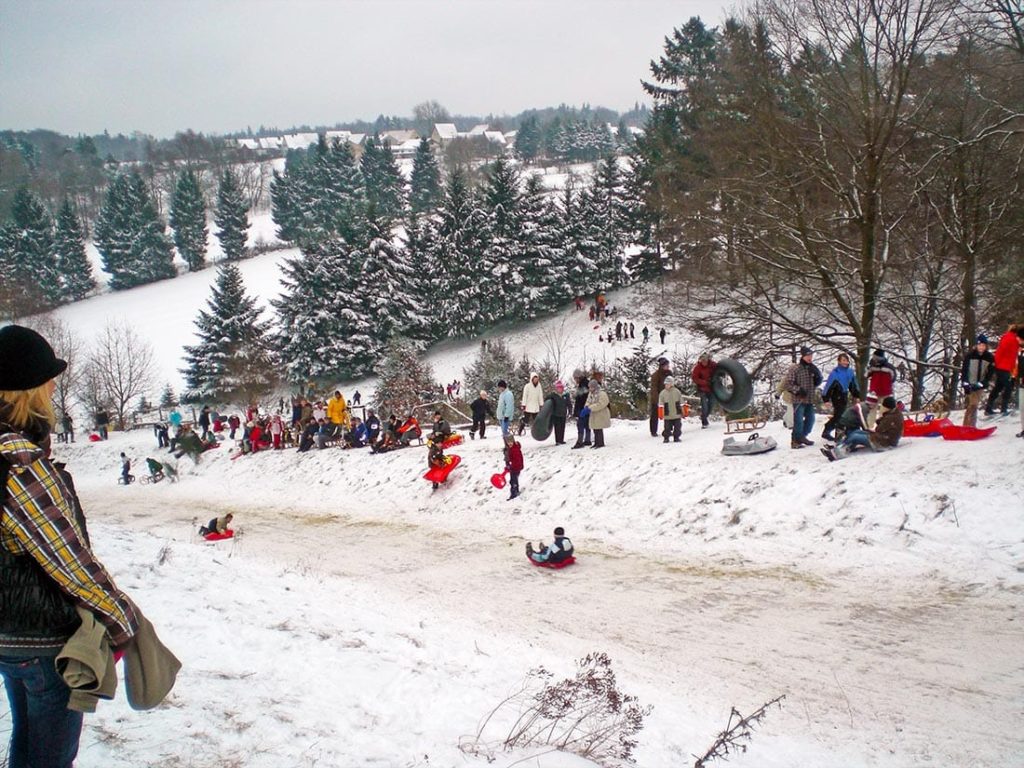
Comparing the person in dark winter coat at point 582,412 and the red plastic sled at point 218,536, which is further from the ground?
the person in dark winter coat at point 582,412

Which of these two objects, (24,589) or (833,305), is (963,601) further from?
(833,305)

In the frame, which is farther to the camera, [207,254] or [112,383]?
[207,254]

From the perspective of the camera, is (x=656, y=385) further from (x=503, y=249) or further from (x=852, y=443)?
(x=503, y=249)

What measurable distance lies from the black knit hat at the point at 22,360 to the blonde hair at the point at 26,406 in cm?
2

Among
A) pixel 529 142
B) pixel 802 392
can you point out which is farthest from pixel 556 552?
pixel 529 142

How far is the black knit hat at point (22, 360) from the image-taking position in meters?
2.56

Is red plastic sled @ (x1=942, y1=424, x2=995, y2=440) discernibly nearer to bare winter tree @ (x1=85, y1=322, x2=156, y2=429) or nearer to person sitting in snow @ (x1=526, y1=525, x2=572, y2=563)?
person sitting in snow @ (x1=526, y1=525, x2=572, y2=563)

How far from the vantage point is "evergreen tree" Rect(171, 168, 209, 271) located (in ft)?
254

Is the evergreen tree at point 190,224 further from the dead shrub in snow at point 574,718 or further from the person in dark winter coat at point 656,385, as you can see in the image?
the dead shrub in snow at point 574,718

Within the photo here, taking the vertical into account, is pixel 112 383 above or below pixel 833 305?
below

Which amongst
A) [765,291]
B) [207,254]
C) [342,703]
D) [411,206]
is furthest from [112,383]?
[411,206]

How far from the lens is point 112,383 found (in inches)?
1534

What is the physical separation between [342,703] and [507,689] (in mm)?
1484

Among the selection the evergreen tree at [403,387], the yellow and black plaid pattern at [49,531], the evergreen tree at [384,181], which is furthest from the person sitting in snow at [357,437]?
the evergreen tree at [384,181]
